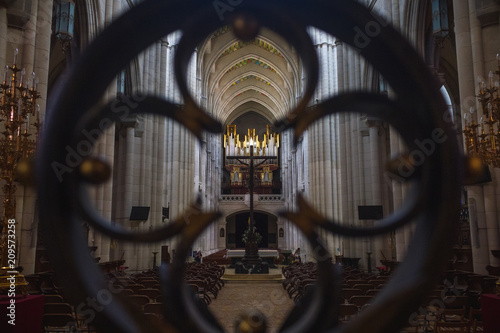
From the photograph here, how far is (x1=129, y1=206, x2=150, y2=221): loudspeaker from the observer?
14.2 meters

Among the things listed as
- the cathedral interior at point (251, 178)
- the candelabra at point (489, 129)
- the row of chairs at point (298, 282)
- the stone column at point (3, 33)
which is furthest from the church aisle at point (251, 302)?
the stone column at point (3, 33)

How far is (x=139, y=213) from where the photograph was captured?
14.3m

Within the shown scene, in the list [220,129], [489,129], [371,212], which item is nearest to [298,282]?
[489,129]

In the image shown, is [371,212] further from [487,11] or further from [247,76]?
[247,76]

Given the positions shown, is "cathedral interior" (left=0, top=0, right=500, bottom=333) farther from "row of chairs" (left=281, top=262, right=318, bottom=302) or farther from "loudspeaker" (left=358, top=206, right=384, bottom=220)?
"row of chairs" (left=281, top=262, right=318, bottom=302)

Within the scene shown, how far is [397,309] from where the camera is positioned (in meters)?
0.65

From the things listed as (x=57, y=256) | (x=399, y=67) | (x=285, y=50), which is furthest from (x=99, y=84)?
(x=285, y=50)

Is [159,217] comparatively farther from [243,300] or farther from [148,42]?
[148,42]

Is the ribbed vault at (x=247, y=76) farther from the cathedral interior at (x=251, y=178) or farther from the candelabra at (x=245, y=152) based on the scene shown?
the cathedral interior at (x=251, y=178)

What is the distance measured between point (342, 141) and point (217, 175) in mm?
24261

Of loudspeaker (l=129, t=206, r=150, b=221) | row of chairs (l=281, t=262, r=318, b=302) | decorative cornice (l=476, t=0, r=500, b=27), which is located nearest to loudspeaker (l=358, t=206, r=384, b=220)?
row of chairs (l=281, t=262, r=318, b=302)

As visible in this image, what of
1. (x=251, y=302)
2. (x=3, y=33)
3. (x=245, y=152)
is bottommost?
(x=251, y=302)

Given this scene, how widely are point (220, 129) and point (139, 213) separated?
46.4 ft

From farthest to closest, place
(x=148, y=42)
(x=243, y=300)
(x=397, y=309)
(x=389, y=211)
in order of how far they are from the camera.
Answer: (x=389, y=211)
(x=243, y=300)
(x=148, y=42)
(x=397, y=309)
